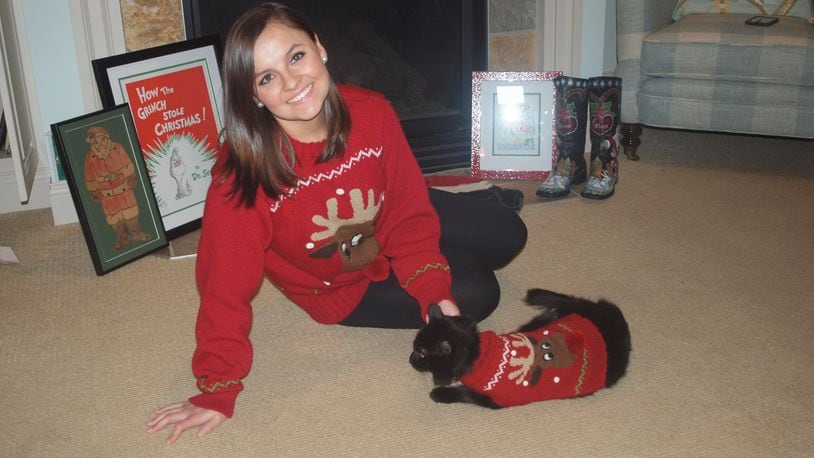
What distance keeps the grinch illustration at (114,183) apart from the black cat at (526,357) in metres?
1.01

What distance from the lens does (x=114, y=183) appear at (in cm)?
207

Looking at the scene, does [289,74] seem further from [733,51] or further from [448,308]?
[733,51]

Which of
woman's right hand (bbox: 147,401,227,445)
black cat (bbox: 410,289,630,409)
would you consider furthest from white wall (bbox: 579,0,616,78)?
woman's right hand (bbox: 147,401,227,445)

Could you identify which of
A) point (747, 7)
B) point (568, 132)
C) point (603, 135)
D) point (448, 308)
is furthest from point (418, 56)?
point (448, 308)

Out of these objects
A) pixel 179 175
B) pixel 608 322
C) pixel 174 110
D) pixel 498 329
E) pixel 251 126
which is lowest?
pixel 498 329

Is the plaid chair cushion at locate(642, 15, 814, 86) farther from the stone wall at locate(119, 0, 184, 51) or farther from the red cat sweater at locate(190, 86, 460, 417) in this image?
the stone wall at locate(119, 0, 184, 51)

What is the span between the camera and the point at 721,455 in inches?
52.5

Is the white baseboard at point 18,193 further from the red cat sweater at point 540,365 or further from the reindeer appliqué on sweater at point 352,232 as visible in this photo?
the red cat sweater at point 540,365

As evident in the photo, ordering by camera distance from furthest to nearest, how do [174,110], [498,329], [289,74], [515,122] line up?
1. [515,122]
2. [174,110]
3. [498,329]
4. [289,74]

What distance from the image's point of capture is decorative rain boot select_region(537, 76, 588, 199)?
2.52 meters

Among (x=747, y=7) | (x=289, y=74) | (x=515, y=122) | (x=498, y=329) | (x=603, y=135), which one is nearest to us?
(x=289, y=74)

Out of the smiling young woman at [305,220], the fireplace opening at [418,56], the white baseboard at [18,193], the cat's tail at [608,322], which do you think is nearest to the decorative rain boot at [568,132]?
the fireplace opening at [418,56]

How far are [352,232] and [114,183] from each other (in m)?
0.81

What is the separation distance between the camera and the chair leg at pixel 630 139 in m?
2.79
